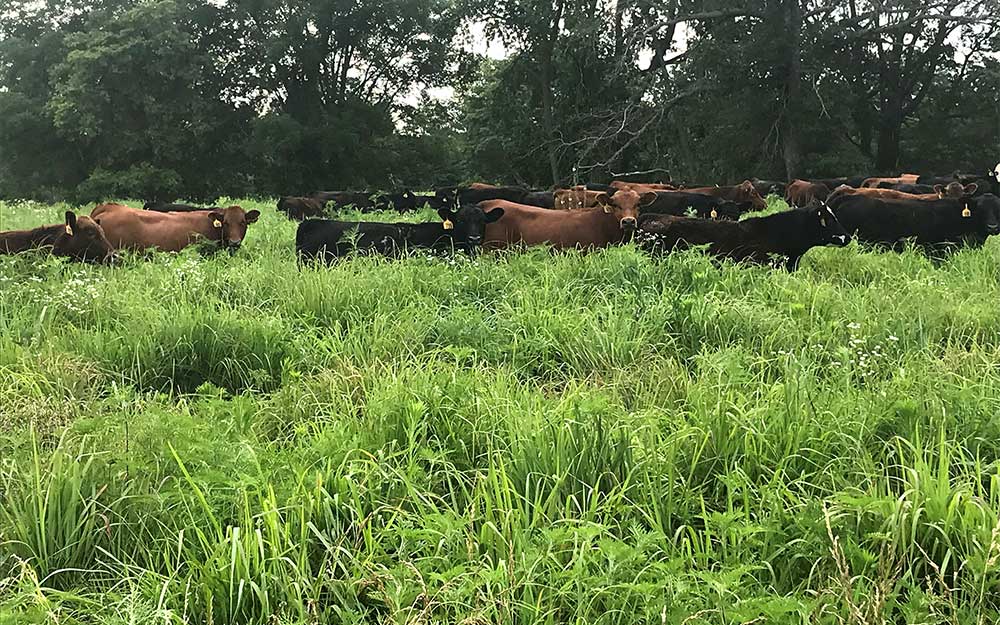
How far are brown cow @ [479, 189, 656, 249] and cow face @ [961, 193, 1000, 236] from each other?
13.7 feet

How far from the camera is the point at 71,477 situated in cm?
258

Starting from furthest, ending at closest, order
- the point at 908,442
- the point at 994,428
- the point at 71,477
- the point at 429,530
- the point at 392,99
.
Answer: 1. the point at 392,99
2. the point at 994,428
3. the point at 908,442
4. the point at 71,477
5. the point at 429,530

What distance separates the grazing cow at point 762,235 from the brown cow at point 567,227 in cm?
86

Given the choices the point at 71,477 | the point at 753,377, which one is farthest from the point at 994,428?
the point at 71,477

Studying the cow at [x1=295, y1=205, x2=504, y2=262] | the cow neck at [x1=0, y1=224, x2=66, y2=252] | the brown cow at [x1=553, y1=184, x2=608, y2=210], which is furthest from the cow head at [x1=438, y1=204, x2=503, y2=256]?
the brown cow at [x1=553, y1=184, x2=608, y2=210]

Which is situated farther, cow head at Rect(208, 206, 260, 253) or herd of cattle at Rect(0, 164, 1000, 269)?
cow head at Rect(208, 206, 260, 253)

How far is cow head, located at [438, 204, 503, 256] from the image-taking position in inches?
337

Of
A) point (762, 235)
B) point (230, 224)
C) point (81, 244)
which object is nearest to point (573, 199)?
point (762, 235)

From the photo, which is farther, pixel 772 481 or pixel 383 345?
pixel 383 345

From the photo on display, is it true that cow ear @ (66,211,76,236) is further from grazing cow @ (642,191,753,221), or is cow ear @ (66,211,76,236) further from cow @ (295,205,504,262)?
grazing cow @ (642,191,753,221)

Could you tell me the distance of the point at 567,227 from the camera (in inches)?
363

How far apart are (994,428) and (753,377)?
1.09 m

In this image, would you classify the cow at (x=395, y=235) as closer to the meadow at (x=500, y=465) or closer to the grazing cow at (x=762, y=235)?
the grazing cow at (x=762, y=235)

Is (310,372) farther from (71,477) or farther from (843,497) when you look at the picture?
(843,497)
